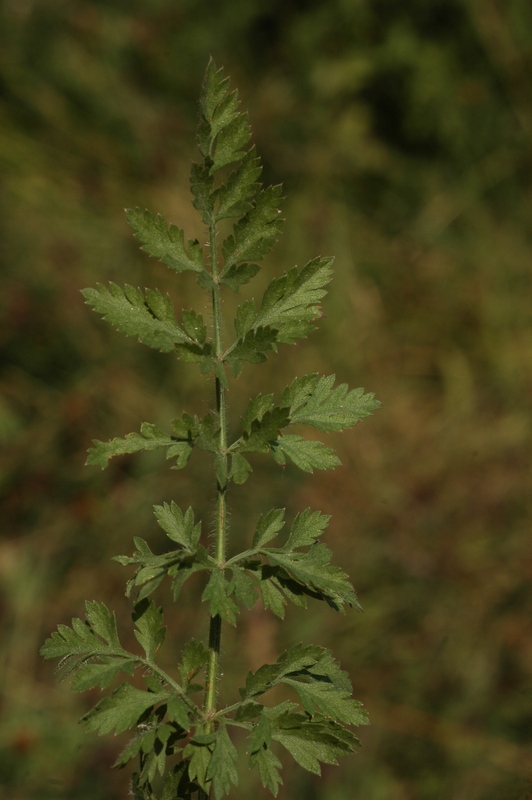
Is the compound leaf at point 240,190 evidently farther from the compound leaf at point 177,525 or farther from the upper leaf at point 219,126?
the compound leaf at point 177,525

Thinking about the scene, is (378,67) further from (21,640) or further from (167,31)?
(21,640)

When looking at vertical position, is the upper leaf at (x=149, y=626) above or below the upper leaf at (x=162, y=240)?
below

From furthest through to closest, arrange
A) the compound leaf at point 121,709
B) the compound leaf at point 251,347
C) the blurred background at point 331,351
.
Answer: the blurred background at point 331,351
the compound leaf at point 251,347
the compound leaf at point 121,709

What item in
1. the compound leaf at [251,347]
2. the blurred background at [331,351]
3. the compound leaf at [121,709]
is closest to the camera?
the compound leaf at [121,709]

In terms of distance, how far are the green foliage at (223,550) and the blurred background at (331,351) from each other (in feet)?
6.75

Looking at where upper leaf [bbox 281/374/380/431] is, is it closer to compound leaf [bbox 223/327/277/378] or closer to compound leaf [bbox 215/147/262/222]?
compound leaf [bbox 223/327/277/378]

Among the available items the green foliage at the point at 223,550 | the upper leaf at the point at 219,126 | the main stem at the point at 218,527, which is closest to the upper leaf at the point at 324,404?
the green foliage at the point at 223,550

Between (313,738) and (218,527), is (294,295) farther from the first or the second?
(313,738)

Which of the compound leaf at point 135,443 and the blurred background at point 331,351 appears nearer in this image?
the compound leaf at point 135,443

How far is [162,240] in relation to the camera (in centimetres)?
128

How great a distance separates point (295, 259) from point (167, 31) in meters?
2.01

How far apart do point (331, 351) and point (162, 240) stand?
11.2ft

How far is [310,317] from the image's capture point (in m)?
1.29

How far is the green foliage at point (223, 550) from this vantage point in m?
1.13
